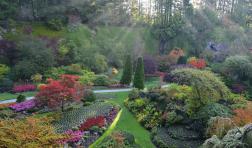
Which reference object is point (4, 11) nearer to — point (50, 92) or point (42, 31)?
point (42, 31)

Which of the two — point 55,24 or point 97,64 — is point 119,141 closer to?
point 97,64

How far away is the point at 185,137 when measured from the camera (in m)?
22.2

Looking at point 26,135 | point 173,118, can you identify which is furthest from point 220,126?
point 26,135

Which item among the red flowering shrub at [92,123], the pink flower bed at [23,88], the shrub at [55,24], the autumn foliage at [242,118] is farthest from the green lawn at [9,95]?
the autumn foliage at [242,118]

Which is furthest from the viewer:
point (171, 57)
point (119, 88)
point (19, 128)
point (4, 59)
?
point (171, 57)

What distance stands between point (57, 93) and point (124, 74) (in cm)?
1304

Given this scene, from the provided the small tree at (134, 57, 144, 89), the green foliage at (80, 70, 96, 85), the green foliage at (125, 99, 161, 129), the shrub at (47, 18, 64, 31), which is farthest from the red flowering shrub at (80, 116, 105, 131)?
the shrub at (47, 18, 64, 31)

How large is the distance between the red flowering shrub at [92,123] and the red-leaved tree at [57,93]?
2.88 meters

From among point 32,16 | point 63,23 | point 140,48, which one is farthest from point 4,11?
point 140,48

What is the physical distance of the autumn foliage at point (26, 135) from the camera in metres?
12.7

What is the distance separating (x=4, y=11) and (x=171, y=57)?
25.1m

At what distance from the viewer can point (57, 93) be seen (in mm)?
25359

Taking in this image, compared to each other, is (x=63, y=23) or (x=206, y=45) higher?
(x=63, y=23)

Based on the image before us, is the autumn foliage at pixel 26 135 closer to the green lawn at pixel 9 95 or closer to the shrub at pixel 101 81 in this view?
the green lawn at pixel 9 95
